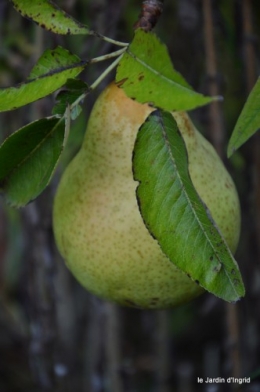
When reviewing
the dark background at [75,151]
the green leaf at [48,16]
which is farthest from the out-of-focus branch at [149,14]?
the dark background at [75,151]

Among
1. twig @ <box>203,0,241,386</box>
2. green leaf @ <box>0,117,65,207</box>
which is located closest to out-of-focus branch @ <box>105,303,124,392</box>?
twig @ <box>203,0,241,386</box>

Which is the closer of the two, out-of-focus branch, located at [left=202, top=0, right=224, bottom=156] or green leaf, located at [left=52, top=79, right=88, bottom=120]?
green leaf, located at [left=52, top=79, right=88, bottom=120]

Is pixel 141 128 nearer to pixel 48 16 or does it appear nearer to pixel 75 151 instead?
pixel 48 16

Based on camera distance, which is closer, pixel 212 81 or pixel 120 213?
pixel 120 213

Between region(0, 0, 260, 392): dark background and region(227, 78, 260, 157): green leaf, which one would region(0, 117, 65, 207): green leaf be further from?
region(0, 0, 260, 392): dark background

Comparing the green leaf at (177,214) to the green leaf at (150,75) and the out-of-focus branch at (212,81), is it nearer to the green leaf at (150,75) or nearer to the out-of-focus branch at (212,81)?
the green leaf at (150,75)

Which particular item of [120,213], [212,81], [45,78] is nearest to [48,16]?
[45,78]
